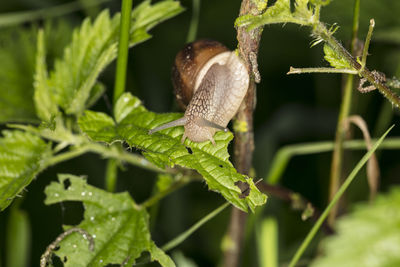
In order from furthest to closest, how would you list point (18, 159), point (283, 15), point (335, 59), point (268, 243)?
point (268, 243)
point (18, 159)
point (335, 59)
point (283, 15)

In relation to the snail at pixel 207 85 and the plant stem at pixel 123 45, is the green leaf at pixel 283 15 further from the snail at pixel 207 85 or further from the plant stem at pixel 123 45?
the plant stem at pixel 123 45

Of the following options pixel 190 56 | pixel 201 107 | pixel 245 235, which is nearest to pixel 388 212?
pixel 201 107

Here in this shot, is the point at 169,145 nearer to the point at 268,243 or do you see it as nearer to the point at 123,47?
the point at 123,47

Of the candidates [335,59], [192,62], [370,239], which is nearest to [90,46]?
[192,62]

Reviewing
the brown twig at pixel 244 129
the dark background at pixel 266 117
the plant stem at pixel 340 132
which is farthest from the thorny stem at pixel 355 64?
the dark background at pixel 266 117

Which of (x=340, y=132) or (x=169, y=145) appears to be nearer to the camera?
(x=169, y=145)

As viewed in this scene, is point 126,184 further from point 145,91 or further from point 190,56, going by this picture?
point 190,56
